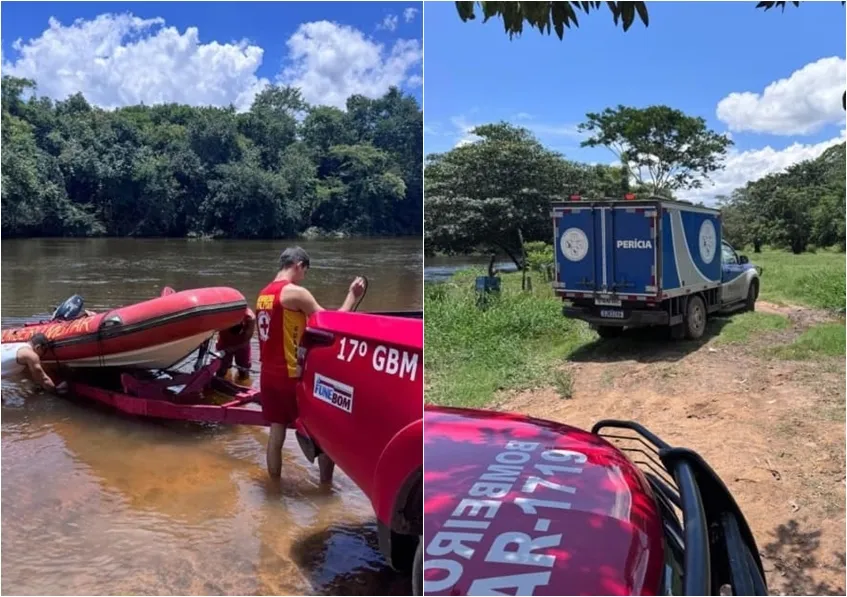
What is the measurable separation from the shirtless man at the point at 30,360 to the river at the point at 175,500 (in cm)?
24

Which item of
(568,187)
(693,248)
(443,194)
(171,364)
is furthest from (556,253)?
(171,364)

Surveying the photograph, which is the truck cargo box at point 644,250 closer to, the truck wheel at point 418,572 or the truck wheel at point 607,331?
the truck wheel at point 607,331

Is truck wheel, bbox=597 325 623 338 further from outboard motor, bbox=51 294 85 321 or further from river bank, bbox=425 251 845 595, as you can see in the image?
outboard motor, bbox=51 294 85 321

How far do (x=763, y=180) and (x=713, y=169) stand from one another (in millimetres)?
176

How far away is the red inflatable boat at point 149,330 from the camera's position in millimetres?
2664

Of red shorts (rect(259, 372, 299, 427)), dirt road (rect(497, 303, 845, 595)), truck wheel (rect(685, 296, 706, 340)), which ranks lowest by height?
dirt road (rect(497, 303, 845, 595))

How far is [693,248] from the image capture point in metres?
3.12

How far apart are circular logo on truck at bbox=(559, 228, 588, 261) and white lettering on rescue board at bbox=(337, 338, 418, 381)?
712 mm

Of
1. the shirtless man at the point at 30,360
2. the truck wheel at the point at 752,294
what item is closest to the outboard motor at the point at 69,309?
the shirtless man at the point at 30,360

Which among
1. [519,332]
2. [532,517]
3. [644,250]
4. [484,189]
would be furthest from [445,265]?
[644,250]

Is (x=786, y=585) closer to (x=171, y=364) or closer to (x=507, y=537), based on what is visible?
(x=507, y=537)

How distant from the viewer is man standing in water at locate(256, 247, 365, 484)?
1.84 metres

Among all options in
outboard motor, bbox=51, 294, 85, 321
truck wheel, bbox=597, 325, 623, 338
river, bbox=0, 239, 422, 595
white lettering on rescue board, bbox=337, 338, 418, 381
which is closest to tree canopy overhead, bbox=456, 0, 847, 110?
river, bbox=0, 239, 422, 595

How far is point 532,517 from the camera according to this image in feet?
3.21
